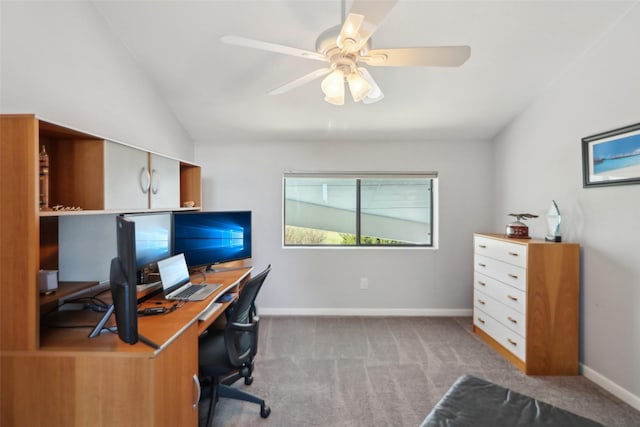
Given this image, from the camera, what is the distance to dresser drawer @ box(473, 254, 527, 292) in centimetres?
A: 239

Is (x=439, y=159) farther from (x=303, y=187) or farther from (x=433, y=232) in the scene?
(x=303, y=187)

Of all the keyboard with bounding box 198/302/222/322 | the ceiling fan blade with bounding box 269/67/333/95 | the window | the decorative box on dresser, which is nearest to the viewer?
the ceiling fan blade with bounding box 269/67/333/95

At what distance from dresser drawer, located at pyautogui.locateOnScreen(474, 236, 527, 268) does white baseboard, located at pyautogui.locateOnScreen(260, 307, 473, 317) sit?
0.91 meters

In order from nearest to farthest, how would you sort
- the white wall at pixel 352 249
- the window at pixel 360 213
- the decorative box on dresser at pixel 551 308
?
1. the decorative box on dresser at pixel 551 308
2. the white wall at pixel 352 249
3. the window at pixel 360 213

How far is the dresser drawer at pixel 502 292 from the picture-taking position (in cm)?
240

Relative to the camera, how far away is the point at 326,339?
2918 mm

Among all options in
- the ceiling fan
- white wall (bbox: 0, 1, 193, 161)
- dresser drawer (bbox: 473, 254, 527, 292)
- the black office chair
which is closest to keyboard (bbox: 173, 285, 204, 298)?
the black office chair

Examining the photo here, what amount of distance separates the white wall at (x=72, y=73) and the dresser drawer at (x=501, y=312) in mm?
3347

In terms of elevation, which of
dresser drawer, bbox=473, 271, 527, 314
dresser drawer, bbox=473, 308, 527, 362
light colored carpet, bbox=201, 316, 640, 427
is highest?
dresser drawer, bbox=473, 271, 527, 314

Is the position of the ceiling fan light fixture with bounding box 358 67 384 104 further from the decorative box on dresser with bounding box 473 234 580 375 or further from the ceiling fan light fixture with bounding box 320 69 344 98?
the decorative box on dresser with bounding box 473 234 580 375

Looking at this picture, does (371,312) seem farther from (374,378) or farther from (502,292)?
(502,292)

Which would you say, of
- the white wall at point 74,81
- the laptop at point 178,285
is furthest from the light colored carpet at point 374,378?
the white wall at point 74,81

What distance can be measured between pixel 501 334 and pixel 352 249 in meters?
1.67

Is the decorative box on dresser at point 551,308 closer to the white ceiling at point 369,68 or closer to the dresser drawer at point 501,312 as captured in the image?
the dresser drawer at point 501,312
